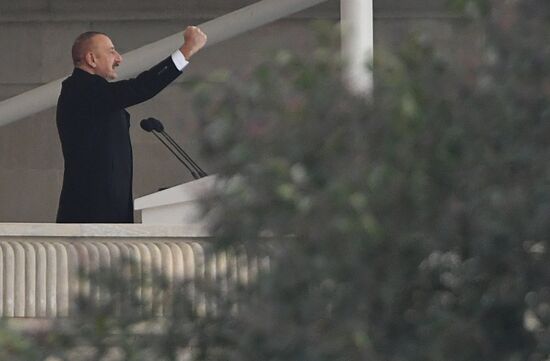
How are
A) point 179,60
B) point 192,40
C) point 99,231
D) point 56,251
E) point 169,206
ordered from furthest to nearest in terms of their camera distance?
point 169,206 → point 56,251 → point 99,231 → point 179,60 → point 192,40

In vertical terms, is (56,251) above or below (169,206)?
below

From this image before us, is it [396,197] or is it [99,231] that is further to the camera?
[99,231]

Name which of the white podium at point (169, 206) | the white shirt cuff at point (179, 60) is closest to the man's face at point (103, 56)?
the white shirt cuff at point (179, 60)

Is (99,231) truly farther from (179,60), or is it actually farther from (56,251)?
(179,60)

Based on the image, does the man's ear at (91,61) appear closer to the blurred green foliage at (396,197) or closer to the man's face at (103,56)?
the man's face at (103,56)

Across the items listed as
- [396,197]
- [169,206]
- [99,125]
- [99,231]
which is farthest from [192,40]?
[396,197]

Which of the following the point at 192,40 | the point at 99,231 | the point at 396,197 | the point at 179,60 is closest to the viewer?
the point at 396,197

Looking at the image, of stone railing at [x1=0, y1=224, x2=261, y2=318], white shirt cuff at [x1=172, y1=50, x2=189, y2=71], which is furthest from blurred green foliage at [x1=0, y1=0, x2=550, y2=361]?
stone railing at [x1=0, y1=224, x2=261, y2=318]

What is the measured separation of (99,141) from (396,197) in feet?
18.6

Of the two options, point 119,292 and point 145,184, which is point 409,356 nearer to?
point 119,292

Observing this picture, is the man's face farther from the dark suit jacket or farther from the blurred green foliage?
the blurred green foliage

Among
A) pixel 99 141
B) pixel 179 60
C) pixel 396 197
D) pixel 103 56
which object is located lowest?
pixel 396 197

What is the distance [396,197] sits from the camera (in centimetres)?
179

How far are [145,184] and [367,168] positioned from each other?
50.6ft
